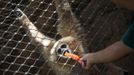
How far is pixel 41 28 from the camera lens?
2037mm

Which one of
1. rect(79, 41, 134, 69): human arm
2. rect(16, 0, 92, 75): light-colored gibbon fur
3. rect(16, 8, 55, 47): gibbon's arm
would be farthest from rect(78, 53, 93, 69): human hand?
rect(16, 8, 55, 47): gibbon's arm

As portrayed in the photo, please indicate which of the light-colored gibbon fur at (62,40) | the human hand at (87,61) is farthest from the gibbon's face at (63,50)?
the human hand at (87,61)

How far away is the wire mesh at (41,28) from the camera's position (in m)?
1.99

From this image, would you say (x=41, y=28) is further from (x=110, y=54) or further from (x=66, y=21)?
(x=110, y=54)

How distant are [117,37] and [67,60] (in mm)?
376

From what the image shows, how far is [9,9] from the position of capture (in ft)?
6.89

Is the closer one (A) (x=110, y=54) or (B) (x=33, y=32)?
(A) (x=110, y=54)

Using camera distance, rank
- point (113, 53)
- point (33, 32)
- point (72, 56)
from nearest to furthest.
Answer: point (113, 53), point (72, 56), point (33, 32)

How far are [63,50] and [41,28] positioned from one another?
8.7 inches

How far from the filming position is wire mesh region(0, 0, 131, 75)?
1.99 meters

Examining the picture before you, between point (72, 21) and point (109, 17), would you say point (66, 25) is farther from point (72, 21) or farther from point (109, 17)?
point (109, 17)

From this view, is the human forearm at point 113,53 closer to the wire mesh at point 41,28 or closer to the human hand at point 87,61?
the human hand at point 87,61

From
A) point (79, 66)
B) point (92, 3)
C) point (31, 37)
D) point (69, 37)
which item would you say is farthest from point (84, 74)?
point (92, 3)

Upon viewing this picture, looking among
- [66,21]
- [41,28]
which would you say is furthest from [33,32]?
[66,21]
